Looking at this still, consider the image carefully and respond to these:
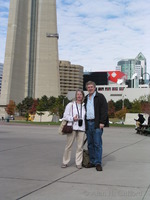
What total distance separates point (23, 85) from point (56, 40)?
2428 centimetres

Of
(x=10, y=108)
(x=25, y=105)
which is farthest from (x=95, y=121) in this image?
(x=25, y=105)

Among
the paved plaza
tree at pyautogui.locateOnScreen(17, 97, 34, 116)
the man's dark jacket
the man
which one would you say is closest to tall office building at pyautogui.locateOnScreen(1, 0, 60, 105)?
tree at pyautogui.locateOnScreen(17, 97, 34, 116)

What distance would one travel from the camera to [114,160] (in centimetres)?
904

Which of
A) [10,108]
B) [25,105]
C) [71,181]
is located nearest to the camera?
[71,181]

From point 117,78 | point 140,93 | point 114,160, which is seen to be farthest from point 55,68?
point 114,160

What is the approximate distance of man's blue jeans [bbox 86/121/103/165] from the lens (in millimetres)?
7512

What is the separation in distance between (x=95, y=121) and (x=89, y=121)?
22 cm

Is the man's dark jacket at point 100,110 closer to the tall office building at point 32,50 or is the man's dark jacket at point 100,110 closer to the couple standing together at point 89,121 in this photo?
the couple standing together at point 89,121

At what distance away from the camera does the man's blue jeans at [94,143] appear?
7.51 metres

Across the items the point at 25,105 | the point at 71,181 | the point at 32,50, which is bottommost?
the point at 71,181

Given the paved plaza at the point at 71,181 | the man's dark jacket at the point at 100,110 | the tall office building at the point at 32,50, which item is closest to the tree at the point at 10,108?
the tall office building at the point at 32,50

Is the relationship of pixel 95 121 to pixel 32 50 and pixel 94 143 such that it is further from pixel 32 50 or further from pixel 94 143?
pixel 32 50

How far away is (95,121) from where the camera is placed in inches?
296

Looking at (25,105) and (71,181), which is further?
(25,105)
